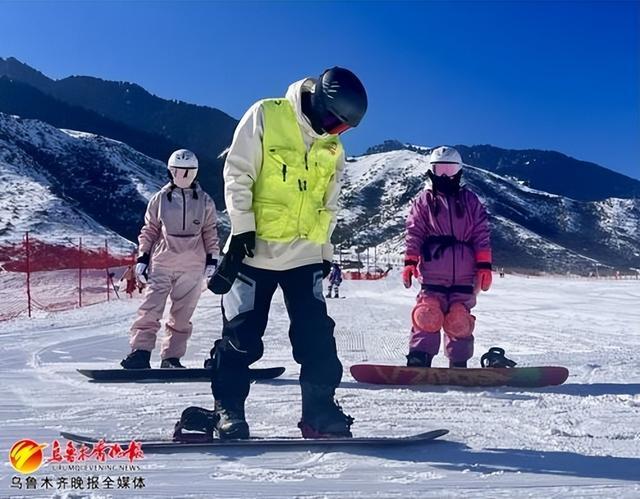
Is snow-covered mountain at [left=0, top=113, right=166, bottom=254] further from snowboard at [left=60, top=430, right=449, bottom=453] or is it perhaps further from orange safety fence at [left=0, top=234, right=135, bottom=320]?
snowboard at [left=60, top=430, right=449, bottom=453]

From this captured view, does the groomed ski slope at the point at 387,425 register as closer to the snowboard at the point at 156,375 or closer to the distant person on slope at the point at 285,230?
the snowboard at the point at 156,375

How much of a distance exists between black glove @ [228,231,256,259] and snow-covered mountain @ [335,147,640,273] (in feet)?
399

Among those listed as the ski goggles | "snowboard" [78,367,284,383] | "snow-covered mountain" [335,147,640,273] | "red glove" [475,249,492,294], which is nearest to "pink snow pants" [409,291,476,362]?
"red glove" [475,249,492,294]

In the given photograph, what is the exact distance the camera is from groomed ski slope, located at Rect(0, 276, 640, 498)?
7.39 ft

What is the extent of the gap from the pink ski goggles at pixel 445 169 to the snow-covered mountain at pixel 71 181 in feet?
246

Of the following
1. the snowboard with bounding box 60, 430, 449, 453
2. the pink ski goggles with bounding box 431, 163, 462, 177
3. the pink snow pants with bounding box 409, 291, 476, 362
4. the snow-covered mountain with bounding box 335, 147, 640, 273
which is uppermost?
the snow-covered mountain with bounding box 335, 147, 640, 273

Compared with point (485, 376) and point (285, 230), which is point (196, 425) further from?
point (485, 376)

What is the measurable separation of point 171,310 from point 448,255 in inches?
89.9

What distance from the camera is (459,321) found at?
4566 mm

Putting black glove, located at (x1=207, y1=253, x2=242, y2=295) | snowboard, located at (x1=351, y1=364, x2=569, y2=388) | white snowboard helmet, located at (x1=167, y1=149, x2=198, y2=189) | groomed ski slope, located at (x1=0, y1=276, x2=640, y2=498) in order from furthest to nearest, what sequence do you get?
1. white snowboard helmet, located at (x1=167, y1=149, x2=198, y2=189)
2. snowboard, located at (x1=351, y1=364, x2=569, y2=388)
3. black glove, located at (x1=207, y1=253, x2=242, y2=295)
4. groomed ski slope, located at (x1=0, y1=276, x2=640, y2=498)

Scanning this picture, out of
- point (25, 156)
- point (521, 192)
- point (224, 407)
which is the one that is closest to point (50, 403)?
point (224, 407)

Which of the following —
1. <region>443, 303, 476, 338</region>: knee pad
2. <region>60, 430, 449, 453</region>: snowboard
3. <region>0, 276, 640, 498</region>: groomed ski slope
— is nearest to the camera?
<region>0, 276, 640, 498</region>: groomed ski slope

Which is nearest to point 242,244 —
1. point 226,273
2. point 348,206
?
point 226,273

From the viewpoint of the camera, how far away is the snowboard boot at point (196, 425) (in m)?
2.73
